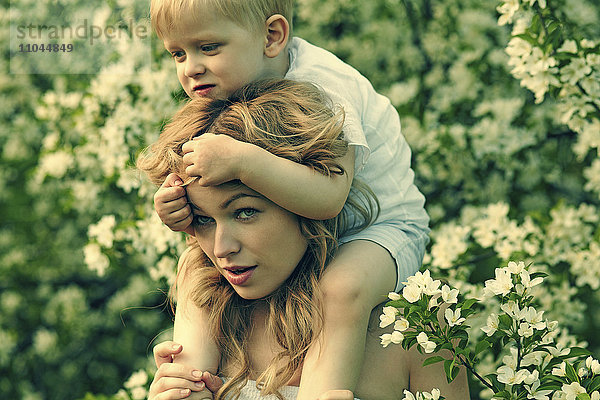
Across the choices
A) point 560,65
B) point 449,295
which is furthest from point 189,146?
point 560,65

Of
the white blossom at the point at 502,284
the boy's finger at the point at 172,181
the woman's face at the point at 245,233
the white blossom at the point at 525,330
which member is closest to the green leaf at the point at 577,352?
the white blossom at the point at 525,330

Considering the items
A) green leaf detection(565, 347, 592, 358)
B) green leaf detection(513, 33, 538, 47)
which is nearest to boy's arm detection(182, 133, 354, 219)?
green leaf detection(565, 347, 592, 358)

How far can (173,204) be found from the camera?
6.79 ft

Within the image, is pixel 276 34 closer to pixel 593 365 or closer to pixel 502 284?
→ pixel 502 284

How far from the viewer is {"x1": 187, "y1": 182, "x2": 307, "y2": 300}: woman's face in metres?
2.04

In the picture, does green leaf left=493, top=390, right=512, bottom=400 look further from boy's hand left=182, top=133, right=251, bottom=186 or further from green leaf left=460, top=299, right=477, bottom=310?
boy's hand left=182, top=133, right=251, bottom=186

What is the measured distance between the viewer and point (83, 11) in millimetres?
5090

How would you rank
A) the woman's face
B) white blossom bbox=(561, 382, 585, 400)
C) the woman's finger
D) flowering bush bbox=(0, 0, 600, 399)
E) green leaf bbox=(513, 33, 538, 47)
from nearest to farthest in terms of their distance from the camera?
white blossom bbox=(561, 382, 585, 400) < the woman's face < the woman's finger < green leaf bbox=(513, 33, 538, 47) < flowering bush bbox=(0, 0, 600, 399)

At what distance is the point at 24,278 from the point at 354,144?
14.2 ft

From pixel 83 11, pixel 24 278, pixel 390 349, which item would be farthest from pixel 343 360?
pixel 24 278

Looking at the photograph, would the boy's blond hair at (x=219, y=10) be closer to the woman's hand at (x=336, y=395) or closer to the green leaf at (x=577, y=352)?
the woman's hand at (x=336, y=395)

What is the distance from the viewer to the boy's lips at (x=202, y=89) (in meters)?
2.27

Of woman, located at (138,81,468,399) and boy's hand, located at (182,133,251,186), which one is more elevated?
boy's hand, located at (182,133,251,186)

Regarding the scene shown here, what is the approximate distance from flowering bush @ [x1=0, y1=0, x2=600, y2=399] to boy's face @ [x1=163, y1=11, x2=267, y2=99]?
753 millimetres
